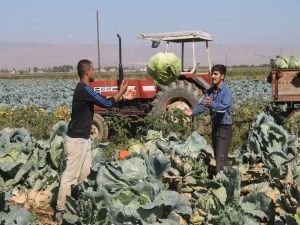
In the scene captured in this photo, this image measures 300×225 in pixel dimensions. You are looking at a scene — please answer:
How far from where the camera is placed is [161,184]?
5.58 metres

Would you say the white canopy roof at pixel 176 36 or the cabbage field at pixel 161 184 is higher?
the white canopy roof at pixel 176 36

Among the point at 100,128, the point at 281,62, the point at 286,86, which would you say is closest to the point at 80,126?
the point at 100,128

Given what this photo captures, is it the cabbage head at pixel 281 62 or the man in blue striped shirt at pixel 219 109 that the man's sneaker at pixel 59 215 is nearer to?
the man in blue striped shirt at pixel 219 109

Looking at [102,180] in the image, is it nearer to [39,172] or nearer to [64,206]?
[64,206]

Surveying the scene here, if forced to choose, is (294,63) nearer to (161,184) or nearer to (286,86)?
(286,86)

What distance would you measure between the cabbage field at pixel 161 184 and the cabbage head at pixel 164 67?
216 cm

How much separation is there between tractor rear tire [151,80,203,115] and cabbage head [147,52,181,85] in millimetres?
163

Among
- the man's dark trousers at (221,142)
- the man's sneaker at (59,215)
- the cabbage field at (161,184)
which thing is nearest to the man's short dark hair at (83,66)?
the cabbage field at (161,184)

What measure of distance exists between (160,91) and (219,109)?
4.79m

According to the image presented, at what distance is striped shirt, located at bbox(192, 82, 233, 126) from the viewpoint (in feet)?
20.0

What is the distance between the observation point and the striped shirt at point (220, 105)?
6.09 metres

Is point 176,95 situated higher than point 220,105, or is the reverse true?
point 220,105

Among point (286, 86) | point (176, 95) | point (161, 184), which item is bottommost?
point (161, 184)

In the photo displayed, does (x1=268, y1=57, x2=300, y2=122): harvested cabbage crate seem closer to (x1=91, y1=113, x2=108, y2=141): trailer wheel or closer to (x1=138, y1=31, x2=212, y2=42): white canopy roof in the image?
(x1=138, y1=31, x2=212, y2=42): white canopy roof
